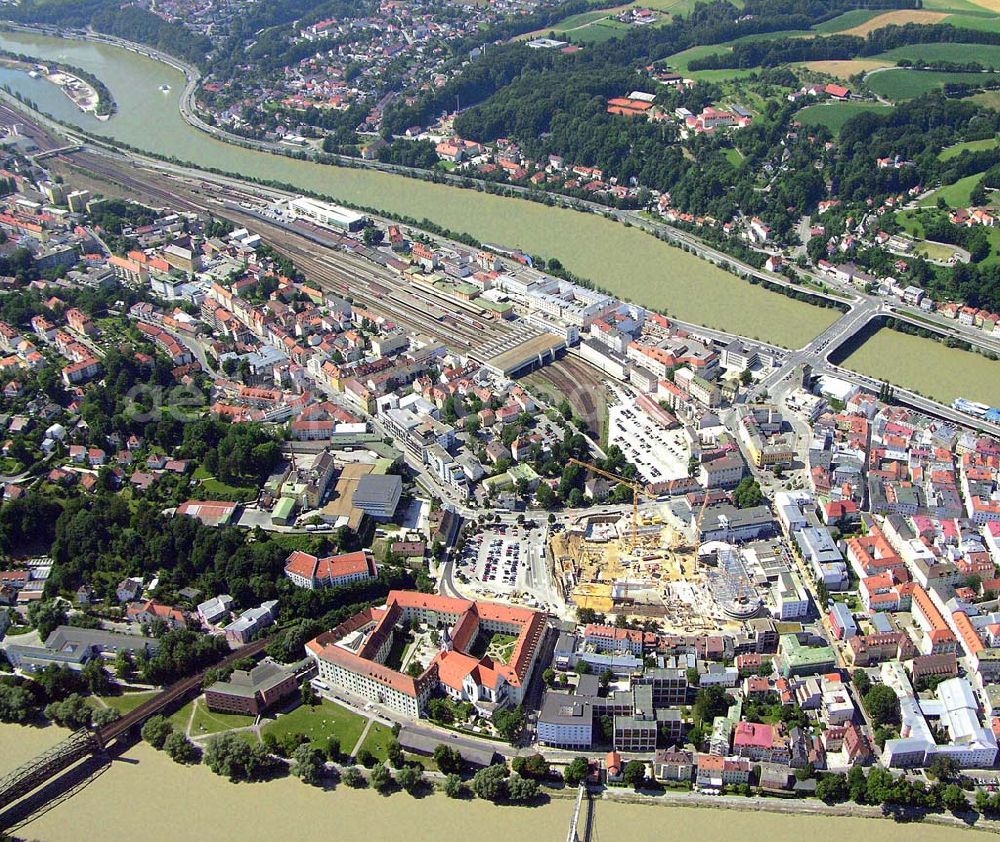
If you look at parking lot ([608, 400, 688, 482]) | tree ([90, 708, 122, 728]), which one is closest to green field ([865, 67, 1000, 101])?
parking lot ([608, 400, 688, 482])

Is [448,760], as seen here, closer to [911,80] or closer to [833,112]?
[833,112]

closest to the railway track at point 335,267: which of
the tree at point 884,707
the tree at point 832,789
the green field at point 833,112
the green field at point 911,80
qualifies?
the tree at point 884,707

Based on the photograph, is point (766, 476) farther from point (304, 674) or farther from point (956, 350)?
point (304, 674)

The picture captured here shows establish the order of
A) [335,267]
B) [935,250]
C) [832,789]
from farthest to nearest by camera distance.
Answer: [335,267], [935,250], [832,789]

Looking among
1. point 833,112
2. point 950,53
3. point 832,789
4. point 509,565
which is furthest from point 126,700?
point 950,53

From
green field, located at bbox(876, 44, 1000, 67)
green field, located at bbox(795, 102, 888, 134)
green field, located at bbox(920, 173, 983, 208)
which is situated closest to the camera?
green field, located at bbox(920, 173, 983, 208)

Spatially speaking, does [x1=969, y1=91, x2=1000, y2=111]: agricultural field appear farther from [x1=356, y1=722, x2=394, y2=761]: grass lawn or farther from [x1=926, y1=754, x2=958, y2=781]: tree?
[x1=356, y1=722, x2=394, y2=761]: grass lawn
